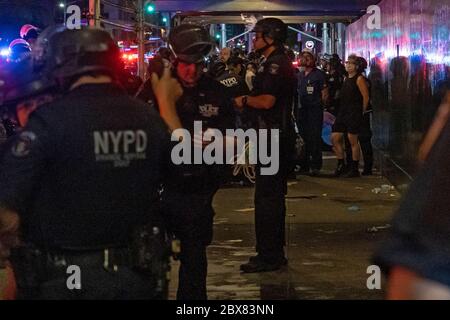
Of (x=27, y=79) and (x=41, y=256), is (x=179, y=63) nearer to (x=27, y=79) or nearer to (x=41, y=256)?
(x=27, y=79)

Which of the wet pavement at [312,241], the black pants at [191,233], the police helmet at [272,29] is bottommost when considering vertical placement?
the wet pavement at [312,241]

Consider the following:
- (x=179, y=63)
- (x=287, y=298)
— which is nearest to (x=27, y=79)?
(x=179, y=63)

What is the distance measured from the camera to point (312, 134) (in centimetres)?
1516

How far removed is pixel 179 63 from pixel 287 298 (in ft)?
6.89

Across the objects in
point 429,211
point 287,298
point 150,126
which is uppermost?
point 150,126

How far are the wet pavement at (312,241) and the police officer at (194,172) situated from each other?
1301 millimetres

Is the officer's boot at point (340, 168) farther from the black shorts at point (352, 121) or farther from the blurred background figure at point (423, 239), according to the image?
the blurred background figure at point (423, 239)

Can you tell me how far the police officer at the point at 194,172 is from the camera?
5.61m

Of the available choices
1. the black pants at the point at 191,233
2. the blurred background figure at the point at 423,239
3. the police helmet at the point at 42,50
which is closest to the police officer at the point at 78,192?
the police helmet at the point at 42,50

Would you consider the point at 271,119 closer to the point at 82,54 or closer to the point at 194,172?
the point at 194,172

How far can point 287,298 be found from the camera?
23.3ft

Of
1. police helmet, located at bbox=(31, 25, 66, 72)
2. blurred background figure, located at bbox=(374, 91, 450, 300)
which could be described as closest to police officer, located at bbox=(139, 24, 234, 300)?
police helmet, located at bbox=(31, 25, 66, 72)

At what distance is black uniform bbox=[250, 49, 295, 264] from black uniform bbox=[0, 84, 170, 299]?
3.93m

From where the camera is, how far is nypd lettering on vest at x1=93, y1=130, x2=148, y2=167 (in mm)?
3828
